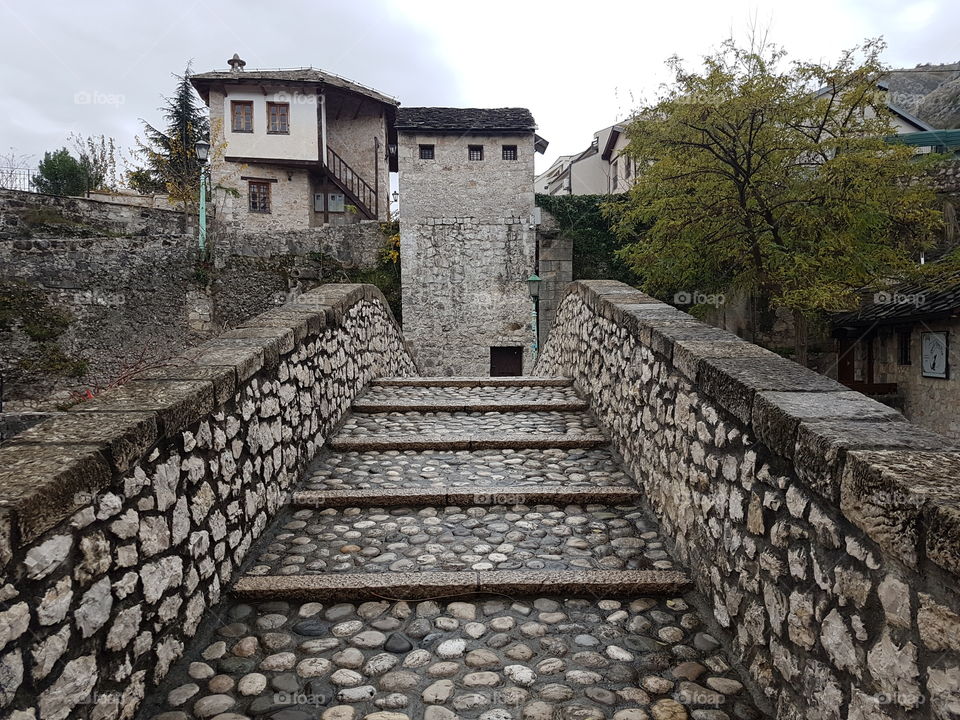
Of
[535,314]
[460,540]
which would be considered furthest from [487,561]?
[535,314]

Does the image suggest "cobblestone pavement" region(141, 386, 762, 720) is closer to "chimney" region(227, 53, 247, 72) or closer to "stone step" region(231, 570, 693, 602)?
"stone step" region(231, 570, 693, 602)

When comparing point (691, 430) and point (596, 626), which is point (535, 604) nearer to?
point (596, 626)

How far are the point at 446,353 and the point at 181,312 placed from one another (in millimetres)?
7059

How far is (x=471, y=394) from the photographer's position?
19.2 feet

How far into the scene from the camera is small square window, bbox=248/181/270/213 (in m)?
20.2

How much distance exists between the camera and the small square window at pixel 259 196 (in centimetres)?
2020

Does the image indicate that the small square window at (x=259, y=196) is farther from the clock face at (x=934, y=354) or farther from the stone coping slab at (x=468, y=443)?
the clock face at (x=934, y=354)

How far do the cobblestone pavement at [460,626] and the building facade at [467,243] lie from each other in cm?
1278

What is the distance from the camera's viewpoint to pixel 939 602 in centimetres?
118

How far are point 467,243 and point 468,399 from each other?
37.9 feet

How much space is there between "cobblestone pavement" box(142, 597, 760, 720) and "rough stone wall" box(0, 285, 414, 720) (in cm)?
25

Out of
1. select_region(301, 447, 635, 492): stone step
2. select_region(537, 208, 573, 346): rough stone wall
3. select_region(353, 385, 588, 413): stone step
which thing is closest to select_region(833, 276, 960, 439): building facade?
select_region(537, 208, 573, 346): rough stone wall

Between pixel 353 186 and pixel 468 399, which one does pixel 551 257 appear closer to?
pixel 353 186

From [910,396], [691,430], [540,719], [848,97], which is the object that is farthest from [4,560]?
[910,396]
